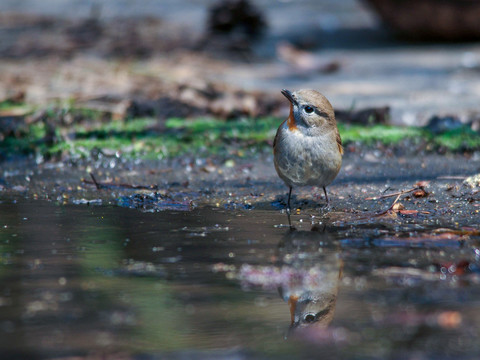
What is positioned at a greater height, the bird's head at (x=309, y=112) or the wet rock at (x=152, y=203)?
the bird's head at (x=309, y=112)

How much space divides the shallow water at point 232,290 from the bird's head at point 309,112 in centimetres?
64

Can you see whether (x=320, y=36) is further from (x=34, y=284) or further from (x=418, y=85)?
(x=34, y=284)

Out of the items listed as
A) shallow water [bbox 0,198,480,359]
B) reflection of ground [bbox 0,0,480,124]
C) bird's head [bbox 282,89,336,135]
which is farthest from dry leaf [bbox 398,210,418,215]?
reflection of ground [bbox 0,0,480,124]

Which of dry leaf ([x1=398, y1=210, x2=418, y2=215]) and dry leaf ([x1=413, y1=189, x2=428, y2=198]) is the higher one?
dry leaf ([x1=398, y1=210, x2=418, y2=215])

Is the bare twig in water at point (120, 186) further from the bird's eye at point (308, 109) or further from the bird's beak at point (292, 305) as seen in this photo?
the bird's beak at point (292, 305)

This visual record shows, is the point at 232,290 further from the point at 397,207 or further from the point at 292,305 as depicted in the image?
the point at 397,207

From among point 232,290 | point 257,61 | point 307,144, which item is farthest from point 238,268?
point 257,61

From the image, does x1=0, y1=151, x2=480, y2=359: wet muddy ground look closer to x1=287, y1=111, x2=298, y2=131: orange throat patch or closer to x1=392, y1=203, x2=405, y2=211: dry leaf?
x1=392, y1=203, x2=405, y2=211: dry leaf

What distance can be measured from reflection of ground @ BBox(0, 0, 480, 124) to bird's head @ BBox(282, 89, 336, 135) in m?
3.09

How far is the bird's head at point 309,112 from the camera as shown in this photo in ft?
16.0

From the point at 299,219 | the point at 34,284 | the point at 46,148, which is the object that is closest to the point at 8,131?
the point at 46,148

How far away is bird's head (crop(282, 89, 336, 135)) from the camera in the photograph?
16.0 feet

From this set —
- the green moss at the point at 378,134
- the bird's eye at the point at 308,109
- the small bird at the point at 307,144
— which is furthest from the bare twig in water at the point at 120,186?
the green moss at the point at 378,134

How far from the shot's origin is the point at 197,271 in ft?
11.7
